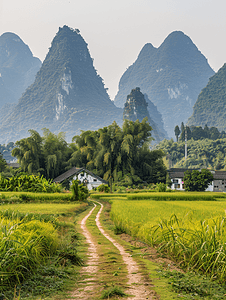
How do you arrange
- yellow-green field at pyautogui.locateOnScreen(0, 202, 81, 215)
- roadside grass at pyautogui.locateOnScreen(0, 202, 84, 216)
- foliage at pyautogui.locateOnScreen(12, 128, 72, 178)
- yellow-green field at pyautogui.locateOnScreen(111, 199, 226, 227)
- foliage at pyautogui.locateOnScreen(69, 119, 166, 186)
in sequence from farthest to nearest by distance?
1. foliage at pyautogui.locateOnScreen(69, 119, 166, 186)
2. foliage at pyautogui.locateOnScreen(12, 128, 72, 178)
3. yellow-green field at pyautogui.locateOnScreen(0, 202, 81, 215)
4. roadside grass at pyautogui.locateOnScreen(0, 202, 84, 216)
5. yellow-green field at pyautogui.locateOnScreen(111, 199, 226, 227)

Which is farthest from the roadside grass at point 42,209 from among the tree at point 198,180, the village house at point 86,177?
the tree at point 198,180

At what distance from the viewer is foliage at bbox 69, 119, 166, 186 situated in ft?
142

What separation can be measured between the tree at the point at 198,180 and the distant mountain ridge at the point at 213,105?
106 meters

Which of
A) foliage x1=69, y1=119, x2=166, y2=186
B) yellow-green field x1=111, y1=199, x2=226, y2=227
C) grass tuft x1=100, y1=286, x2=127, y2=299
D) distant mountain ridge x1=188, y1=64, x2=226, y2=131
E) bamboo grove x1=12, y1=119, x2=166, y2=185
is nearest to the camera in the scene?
grass tuft x1=100, y1=286, x2=127, y2=299

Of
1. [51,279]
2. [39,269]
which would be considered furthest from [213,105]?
[51,279]

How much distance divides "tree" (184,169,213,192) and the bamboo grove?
430cm

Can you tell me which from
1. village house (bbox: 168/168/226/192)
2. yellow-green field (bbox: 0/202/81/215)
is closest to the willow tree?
yellow-green field (bbox: 0/202/81/215)

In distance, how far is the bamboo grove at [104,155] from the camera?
1649 inches

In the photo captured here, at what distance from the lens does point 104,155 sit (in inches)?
1709

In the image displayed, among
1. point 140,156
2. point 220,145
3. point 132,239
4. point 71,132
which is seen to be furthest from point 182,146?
point 71,132

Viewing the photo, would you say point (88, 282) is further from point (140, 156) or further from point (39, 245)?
point (140, 156)

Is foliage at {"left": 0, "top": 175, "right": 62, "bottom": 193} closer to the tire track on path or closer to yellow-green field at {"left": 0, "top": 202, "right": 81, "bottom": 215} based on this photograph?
yellow-green field at {"left": 0, "top": 202, "right": 81, "bottom": 215}

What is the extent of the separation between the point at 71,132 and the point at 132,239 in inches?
7201

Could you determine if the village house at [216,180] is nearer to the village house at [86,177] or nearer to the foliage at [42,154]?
the village house at [86,177]
